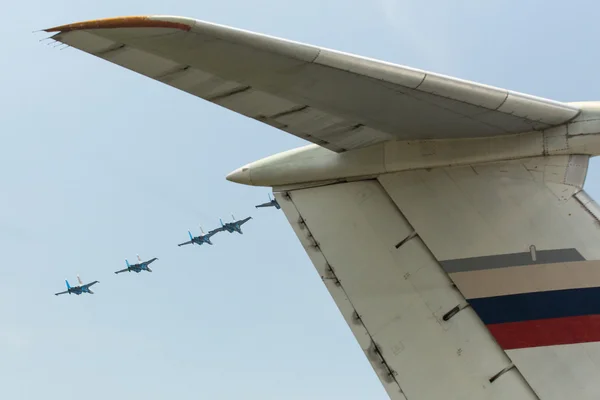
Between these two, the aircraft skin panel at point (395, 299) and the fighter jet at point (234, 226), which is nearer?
the aircraft skin panel at point (395, 299)

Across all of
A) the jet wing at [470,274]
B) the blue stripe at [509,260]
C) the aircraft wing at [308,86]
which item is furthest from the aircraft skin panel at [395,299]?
the aircraft wing at [308,86]

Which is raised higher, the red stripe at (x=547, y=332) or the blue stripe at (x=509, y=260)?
the blue stripe at (x=509, y=260)

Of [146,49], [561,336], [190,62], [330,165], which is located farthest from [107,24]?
[561,336]

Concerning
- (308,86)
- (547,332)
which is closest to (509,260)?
(547,332)

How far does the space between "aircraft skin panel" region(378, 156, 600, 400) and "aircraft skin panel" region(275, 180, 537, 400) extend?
0.41 ft

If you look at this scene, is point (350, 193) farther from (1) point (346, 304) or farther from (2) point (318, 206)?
(1) point (346, 304)

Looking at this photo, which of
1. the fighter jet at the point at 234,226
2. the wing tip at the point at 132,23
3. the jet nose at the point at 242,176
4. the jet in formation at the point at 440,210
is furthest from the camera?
the fighter jet at the point at 234,226

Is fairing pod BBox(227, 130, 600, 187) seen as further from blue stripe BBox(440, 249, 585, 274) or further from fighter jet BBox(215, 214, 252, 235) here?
fighter jet BBox(215, 214, 252, 235)

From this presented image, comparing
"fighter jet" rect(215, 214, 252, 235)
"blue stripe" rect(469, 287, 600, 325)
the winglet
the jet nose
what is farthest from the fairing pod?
"fighter jet" rect(215, 214, 252, 235)

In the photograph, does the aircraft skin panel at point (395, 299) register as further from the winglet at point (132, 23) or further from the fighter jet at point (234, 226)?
the fighter jet at point (234, 226)

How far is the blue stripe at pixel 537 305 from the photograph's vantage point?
4379 millimetres

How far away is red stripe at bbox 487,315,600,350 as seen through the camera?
439 centimetres

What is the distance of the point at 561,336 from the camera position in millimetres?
4457

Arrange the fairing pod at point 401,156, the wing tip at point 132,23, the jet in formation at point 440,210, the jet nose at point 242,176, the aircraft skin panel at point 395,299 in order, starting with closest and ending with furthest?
the wing tip at point 132,23 → the jet in formation at point 440,210 → the fairing pod at point 401,156 → the aircraft skin panel at point 395,299 → the jet nose at point 242,176
